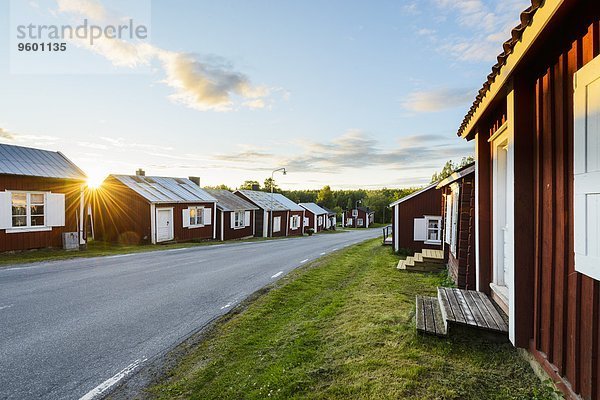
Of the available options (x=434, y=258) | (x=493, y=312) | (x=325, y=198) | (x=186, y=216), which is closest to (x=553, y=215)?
(x=493, y=312)

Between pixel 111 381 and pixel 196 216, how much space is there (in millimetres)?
23131

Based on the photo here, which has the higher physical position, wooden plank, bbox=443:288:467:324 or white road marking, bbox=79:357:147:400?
wooden plank, bbox=443:288:467:324

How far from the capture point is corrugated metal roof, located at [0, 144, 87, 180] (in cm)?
1486

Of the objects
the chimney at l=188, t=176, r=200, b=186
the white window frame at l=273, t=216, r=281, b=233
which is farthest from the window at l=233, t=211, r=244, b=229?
the white window frame at l=273, t=216, r=281, b=233

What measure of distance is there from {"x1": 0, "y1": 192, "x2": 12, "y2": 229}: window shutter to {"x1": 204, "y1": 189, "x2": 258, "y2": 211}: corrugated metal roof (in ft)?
51.0

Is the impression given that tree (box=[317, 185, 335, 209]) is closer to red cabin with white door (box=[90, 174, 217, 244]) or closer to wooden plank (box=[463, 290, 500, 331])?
red cabin with white door (box=[90, 174, 217, 244])

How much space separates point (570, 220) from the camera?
2.72 meters

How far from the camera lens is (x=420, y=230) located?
717 inches

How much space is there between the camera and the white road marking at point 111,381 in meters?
3.59

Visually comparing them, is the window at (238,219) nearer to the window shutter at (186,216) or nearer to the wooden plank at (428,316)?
the window shutter at (186,216)

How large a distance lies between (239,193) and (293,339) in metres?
31.9

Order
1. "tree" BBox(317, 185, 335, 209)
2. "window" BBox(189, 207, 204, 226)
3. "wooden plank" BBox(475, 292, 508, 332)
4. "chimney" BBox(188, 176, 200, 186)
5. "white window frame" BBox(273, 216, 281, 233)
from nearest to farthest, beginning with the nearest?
"wooden plank" BBox(475, 292, 508, 332) → "window" BBox(189, 207, 204, 226) → "chimney" BBox(188, 176, 200, 186) → "white window frame" BBox(273, 216, 281, 233) → "tree" BBox(317, 185, 335, 209)

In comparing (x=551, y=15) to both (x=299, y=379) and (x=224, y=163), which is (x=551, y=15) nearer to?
(x=299, y=379)

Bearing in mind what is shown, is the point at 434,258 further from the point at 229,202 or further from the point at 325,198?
the point at 325,198
